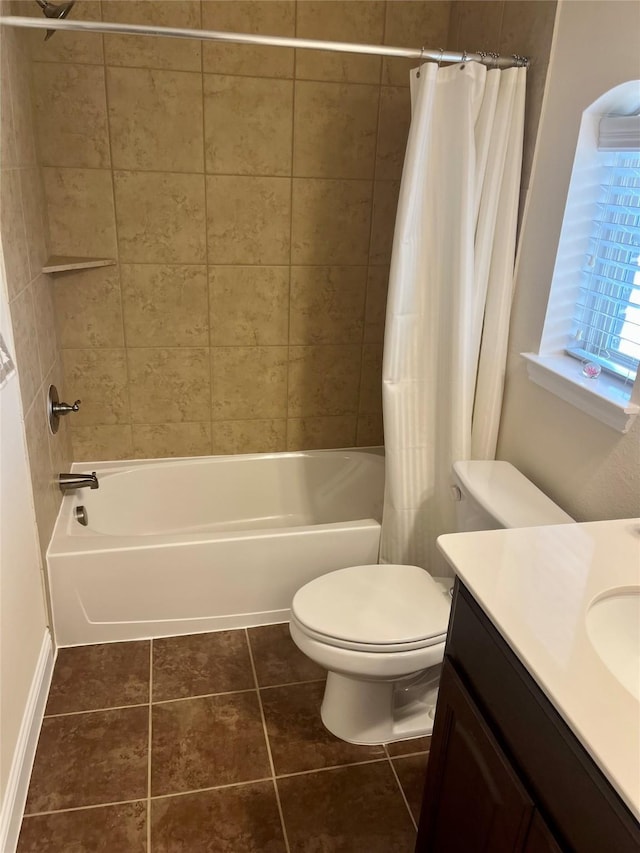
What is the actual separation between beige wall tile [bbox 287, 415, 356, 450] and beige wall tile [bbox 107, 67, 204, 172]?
1084 mm

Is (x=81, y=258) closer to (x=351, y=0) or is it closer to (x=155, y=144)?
(x=155, y=144)

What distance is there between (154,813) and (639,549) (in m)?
1.31

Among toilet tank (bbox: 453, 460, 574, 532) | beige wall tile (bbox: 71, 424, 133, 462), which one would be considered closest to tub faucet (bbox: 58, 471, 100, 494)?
beige wall tile (bbox: 71, 424, 133, 462)

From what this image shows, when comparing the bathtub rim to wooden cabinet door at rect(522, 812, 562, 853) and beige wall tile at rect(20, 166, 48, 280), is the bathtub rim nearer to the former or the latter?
beige wall tile at rect(20, 166, 48, 280)

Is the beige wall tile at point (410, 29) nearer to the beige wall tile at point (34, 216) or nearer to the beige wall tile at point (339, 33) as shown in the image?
the beige wall tile at point (339, 33)

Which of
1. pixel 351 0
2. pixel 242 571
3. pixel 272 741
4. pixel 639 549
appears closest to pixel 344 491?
pixel 242 571

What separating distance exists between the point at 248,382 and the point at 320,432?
39 cm

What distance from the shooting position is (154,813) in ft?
5.41

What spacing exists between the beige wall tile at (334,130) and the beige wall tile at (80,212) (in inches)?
26.8

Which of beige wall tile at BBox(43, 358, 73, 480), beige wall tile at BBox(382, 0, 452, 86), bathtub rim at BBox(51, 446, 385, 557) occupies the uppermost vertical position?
beige wall tile at BBox(382, 0, 452, 86)

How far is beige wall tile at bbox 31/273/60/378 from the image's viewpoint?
2.04m

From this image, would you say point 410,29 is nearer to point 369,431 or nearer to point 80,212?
point 80,212

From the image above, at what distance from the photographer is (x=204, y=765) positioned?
1784 millimetres

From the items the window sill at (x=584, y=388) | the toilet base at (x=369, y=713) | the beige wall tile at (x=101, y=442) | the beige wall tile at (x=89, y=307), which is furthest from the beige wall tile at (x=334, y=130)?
the toilet base at (x=369, y=713)
